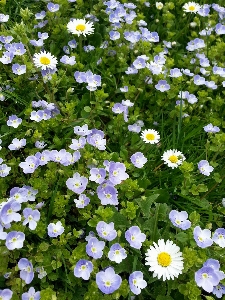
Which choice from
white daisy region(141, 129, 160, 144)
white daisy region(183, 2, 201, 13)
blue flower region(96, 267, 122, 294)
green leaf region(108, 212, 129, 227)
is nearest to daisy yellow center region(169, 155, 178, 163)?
white daisy region(141, 129, 160, 144)

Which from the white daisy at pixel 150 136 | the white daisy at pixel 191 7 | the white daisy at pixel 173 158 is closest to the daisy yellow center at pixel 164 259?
the white daisy at pixel 173 158

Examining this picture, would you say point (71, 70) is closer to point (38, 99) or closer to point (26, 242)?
point (38, 99)

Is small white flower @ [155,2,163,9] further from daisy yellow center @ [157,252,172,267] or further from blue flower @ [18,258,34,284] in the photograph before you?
blue flower @ [18,258,34,284]

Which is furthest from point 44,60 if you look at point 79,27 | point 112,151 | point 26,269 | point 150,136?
point 26,269

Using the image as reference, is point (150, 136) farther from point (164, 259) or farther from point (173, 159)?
point (164, 259)

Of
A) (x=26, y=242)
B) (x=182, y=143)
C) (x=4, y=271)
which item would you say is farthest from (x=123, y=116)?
(x=4, y=271)

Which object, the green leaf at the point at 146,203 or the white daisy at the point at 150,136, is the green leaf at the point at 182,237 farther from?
the white daisy at the point at 150,136
